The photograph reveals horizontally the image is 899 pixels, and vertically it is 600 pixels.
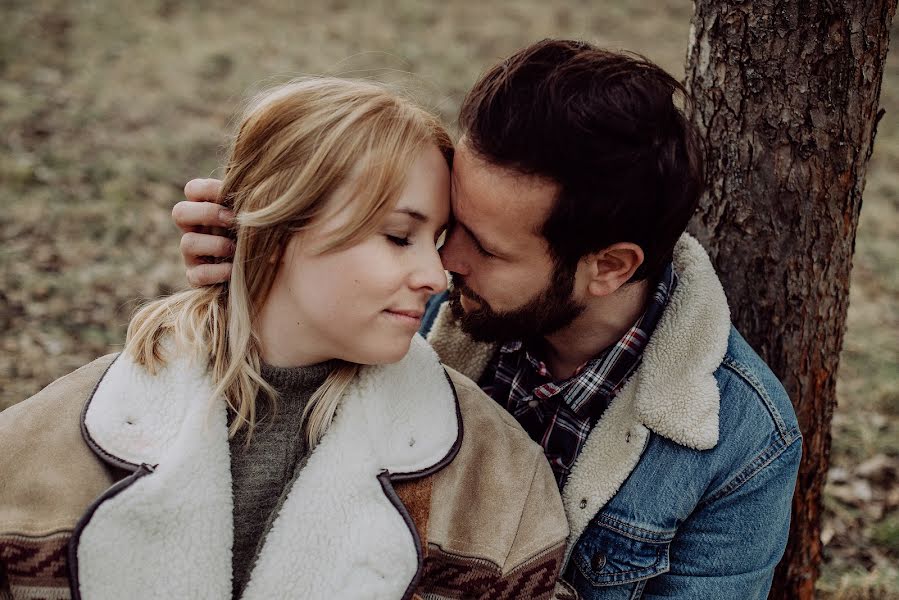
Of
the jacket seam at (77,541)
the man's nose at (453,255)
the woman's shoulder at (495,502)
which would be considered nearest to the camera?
the jacket seam at (77,541)

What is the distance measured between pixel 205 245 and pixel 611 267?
1172 millimetres

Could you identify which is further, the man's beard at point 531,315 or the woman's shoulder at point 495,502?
the man's beard at point 531,315

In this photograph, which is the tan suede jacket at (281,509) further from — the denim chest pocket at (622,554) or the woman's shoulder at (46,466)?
the denim chest pocket at (622,554)

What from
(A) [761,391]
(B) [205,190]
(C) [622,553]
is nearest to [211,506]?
(B) [205,190]

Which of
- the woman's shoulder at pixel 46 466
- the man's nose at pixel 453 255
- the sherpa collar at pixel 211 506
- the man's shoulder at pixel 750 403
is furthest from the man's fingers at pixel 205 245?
the man's shoulder at pixel 750 403

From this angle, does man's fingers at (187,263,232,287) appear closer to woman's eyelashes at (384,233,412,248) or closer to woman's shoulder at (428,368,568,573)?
woman's eyelashes at (384,233,412,248)

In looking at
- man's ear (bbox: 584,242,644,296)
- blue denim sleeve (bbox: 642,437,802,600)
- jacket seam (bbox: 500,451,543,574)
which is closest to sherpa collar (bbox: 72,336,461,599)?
jacket seam (bbox: 500,451,543,574)

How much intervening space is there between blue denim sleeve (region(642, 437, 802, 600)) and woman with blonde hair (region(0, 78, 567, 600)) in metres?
0.41

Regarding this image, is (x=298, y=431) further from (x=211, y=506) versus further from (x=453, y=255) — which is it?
(x=453, y=255)

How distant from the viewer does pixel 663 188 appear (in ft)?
6.91

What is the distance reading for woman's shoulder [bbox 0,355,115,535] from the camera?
5.75ft

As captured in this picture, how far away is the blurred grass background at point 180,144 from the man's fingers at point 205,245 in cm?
68

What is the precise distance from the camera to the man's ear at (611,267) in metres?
2.19

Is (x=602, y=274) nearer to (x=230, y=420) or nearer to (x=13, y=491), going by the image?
(x=230, y=420)
